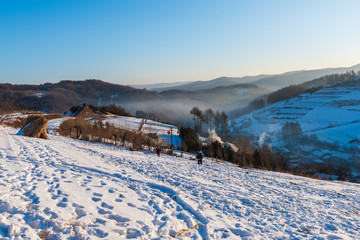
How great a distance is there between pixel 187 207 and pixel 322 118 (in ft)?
396

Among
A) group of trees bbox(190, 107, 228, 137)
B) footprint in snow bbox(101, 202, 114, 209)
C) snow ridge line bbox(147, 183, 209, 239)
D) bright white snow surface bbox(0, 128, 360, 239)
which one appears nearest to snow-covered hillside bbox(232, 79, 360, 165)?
group of trees bbox(190, 107, 228, 137)

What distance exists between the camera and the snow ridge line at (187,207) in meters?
5.05

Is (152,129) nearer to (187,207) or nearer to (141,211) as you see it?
(187,207)

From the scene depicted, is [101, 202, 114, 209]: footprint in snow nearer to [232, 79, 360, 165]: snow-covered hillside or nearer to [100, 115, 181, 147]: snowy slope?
[100, 115, 181, 147]: snowy slope

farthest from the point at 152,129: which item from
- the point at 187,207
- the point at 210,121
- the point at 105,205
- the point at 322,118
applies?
the point at 322,118

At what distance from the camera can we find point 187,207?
21.1 feet

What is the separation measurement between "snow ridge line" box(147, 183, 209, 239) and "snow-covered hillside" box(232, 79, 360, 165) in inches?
2885

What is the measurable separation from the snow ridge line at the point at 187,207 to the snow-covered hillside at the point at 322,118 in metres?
73.3

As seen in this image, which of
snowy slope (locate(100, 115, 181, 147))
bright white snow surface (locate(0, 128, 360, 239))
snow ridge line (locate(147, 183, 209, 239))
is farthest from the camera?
snowy slope (locate(100, 115, 181, 147))

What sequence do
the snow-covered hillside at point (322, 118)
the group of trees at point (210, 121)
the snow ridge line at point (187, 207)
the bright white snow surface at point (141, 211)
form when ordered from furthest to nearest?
1. the group of trees at point (210, 121)
2. the snow-covered hillside at point (322, 118)
3. the snow ridge line at point (187, 207)
4. the bright white snow surface at point (141, 211)

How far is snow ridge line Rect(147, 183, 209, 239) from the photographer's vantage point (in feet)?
16.6

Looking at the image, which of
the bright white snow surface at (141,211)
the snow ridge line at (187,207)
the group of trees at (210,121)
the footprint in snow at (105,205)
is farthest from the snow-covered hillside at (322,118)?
the footprint in snow at (105,205)

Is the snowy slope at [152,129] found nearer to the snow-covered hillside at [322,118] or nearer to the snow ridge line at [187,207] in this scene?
the snow ridge line at [187,207]

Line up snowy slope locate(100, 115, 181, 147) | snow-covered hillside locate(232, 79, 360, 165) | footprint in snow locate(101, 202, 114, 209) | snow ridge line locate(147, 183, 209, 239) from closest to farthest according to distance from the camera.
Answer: snow ridge line locate(147, 183, 209, 239)
footprint in snow locate(101, 202, 114, 209)
snowy slope locate(100, 115, 181, 147)
snow-covered hillside locate(232, 79, 360, 165)
